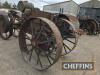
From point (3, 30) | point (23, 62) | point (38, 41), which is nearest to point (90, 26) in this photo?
point (3, 30)

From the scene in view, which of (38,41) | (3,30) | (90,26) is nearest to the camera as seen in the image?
(38,41)

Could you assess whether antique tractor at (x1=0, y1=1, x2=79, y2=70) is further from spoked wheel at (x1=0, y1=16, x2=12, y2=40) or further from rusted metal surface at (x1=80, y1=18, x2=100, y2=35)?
rusted metal surface at (x1=80, y1=18, x2=100, y2=35)

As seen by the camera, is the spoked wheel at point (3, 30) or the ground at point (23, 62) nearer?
the ground at point (23, 62)

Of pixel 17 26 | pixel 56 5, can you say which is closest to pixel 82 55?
pixel 17 26

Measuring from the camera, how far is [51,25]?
3898mm

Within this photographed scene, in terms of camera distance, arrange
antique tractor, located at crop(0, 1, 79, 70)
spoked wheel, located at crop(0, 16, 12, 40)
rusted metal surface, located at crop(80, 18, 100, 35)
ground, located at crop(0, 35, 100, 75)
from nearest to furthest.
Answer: antique tractor, located at crop(0, 1, 79, 70), ground, located at crop(0, 35, 100, 75), spoked wheel, located at crop(0, 16, 12, 40), rusted metal surface, located at crop(80, 18, 100, 35)

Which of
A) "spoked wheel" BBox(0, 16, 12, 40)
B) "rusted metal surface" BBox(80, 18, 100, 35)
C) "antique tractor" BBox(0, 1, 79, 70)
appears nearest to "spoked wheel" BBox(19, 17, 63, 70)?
"antique tractor" BBox(0, 1, 79, 70)

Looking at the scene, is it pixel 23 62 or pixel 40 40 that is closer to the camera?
pixel 40 40

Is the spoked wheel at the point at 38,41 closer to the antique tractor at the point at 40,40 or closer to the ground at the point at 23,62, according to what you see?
the antique tractor at the point at 40,40

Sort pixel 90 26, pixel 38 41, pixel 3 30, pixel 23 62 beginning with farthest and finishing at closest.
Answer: pixel 90 26 < pixel 3 30 < pixel 23 62 < pixel 38 41

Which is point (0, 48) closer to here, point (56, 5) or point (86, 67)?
point (86, 67)

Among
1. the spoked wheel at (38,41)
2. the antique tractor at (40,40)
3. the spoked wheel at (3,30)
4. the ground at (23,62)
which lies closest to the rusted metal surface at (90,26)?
the ground at (23,62)

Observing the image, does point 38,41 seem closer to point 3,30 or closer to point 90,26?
point 3,30

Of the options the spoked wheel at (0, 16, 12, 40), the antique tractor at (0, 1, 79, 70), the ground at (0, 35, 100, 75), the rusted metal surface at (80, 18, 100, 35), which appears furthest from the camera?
the rusted metal surface at (80, 18, 100, 35)
